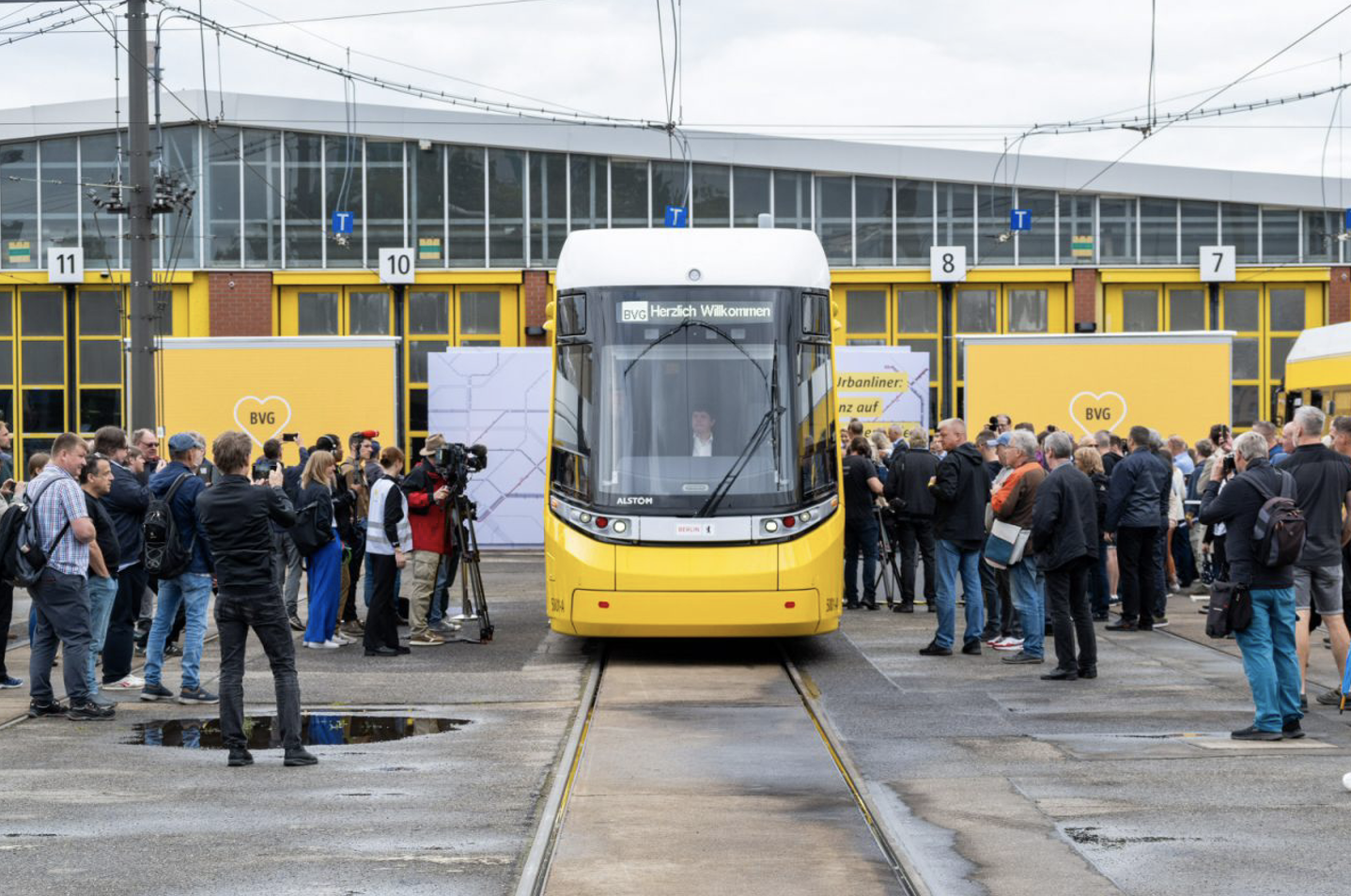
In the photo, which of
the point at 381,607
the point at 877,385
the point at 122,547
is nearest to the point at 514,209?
the point at 877,385

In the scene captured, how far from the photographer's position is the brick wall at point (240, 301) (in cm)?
3544

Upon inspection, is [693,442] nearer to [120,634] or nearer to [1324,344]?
[120,634]

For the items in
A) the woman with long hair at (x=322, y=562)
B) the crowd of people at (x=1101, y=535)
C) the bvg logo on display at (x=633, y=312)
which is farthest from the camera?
the woman with long hair at (x=322, y=562)

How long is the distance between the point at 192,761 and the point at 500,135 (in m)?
26.9

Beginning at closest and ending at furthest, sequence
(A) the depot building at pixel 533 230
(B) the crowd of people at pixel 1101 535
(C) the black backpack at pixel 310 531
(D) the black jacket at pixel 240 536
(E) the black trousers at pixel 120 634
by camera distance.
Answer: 1. (D) the black jacket at pixel 240 536
2. (B) the crowd of people at pixel 1101 535
3. (E) the black trousers at pixel 120 634
4. (C) the black backpack at pixel 310 531
5. (A) the depot building at pixel 533 230

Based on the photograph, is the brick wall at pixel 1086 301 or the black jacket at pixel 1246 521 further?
the brick wall at pixel 1086 301

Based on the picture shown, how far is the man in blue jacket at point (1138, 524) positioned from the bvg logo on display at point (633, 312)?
200 inches

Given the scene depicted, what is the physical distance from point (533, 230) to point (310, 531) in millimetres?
21344

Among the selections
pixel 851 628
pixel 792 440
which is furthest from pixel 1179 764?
pixel 851 628

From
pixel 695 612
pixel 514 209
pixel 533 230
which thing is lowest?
pixel 695 612

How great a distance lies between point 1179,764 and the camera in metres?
9.59

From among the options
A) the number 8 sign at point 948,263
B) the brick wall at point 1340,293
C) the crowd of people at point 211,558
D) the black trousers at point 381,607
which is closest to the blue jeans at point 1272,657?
the crowd of people at point 211,558

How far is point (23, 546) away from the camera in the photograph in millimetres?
11492

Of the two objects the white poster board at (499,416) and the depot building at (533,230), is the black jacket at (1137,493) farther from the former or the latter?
the depot building at (533,230)
